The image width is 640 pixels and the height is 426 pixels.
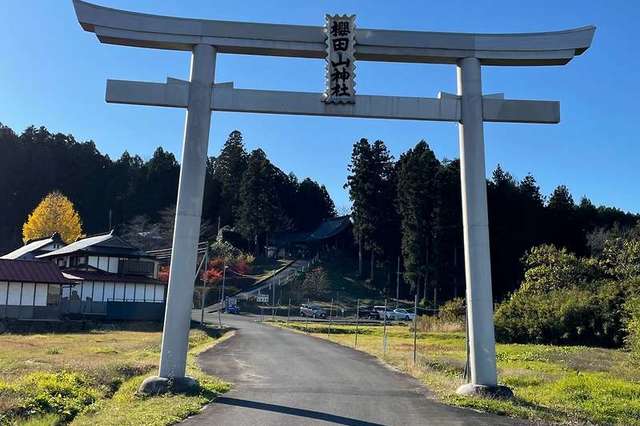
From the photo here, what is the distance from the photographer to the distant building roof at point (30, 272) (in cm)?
3778

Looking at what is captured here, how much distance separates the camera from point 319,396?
11.5 metres

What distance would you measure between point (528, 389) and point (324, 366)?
19.6 feet

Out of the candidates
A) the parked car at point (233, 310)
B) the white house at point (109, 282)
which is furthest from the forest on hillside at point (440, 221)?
the white house at point (109, 282)

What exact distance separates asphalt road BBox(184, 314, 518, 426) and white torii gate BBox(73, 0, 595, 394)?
150 cm

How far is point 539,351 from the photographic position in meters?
25.6

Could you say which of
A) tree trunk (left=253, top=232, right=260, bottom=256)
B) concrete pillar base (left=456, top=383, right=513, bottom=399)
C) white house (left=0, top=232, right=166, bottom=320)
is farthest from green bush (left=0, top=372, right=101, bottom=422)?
tree trunk (left=253, top=232, right=260, bottom=256)

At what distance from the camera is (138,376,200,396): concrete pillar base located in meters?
11.0

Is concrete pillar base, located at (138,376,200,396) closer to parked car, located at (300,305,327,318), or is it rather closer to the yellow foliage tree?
parked car, located at (300,305,327,318)

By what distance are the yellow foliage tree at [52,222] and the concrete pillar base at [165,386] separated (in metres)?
65.8

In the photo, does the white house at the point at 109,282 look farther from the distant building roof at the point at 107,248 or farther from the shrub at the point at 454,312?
the shrub at the point at 454,312

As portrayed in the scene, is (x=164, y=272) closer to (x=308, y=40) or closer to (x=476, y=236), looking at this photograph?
(x=308, y=40)

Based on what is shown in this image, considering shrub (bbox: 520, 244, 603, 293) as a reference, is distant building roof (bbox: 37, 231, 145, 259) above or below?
above

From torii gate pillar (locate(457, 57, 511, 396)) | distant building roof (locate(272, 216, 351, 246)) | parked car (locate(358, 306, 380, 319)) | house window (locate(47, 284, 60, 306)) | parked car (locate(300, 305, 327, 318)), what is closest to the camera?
torii gate pillar (locate(457, 57, 511, 396))

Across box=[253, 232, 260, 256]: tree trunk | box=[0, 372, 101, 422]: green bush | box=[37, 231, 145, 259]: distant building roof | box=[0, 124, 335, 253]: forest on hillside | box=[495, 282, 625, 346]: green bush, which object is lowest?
box=[0, 372, 101, 422]: green bush
